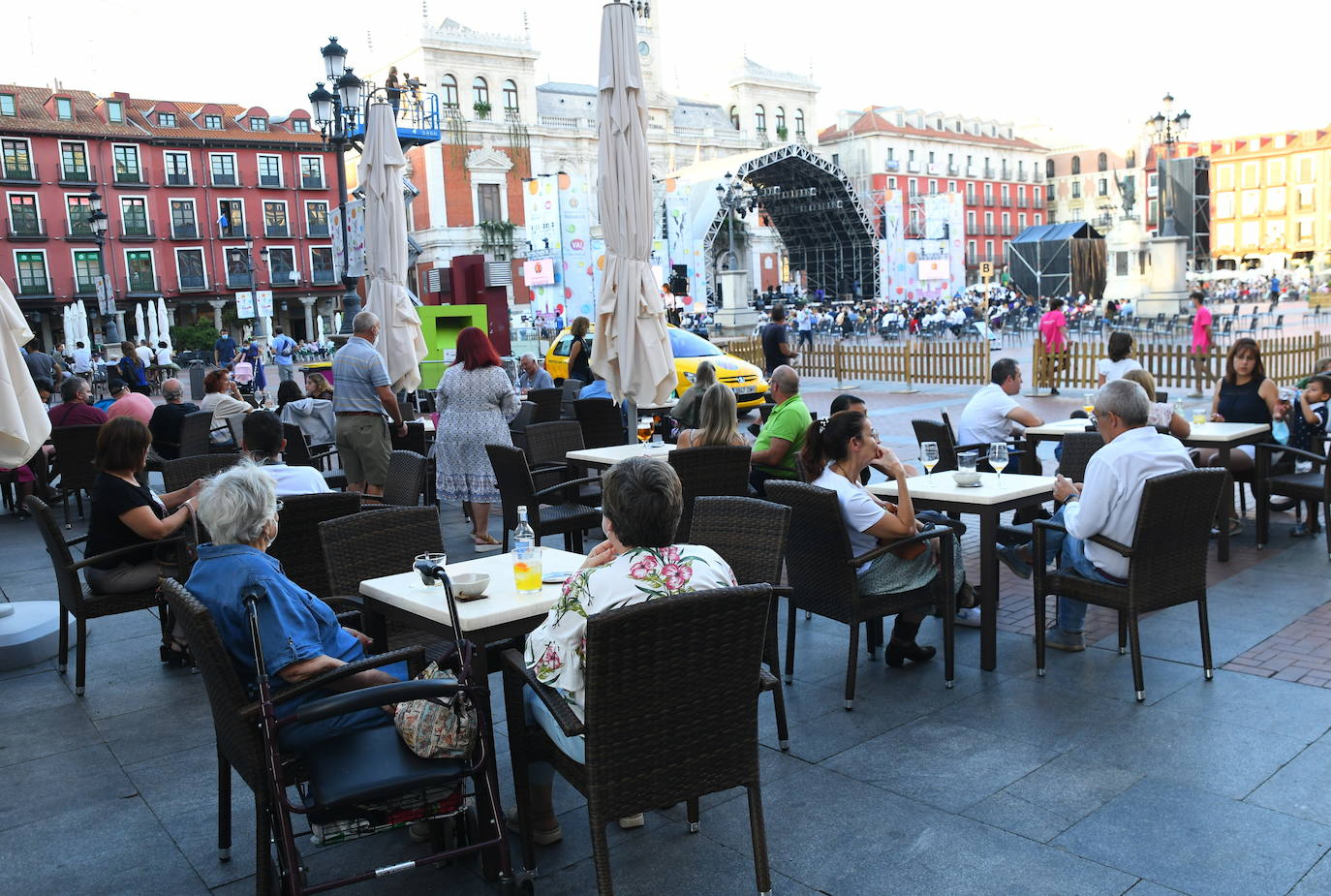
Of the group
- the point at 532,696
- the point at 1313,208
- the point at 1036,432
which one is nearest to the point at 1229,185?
the point at 1313,208

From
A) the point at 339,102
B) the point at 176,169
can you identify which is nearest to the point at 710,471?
the point at 339,102

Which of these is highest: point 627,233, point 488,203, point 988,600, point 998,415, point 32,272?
point 488,203

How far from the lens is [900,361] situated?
18031 millimetres

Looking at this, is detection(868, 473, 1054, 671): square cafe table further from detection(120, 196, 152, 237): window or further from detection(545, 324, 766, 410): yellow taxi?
detection(120, 196, 152, 237): window

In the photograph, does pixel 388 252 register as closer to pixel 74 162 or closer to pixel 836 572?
pixel 836 572

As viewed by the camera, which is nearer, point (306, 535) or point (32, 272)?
point (306, 535)

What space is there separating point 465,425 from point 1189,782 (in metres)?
4.84

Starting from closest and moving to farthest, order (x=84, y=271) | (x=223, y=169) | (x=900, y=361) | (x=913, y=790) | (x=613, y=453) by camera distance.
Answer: (x=913, y=790)
(x=613, y=453)
(x=900, y=361)
(x=84, y=271)
(x=223, y=169)

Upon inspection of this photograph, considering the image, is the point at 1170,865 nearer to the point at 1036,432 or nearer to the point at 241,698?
the point at 241,698

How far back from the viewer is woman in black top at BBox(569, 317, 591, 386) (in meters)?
10.9

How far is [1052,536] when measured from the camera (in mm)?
4465

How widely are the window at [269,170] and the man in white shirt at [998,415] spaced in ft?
154

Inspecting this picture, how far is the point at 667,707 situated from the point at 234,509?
4.20 ft

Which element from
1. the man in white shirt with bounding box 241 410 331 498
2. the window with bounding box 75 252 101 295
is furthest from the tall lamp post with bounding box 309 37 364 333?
the window with bounding box 75 252 101 295
